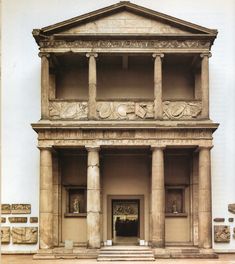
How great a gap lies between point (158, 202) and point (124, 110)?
419 cm

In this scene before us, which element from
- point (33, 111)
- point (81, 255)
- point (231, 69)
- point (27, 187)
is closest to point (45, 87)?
point (33, 111)

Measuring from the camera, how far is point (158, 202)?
22.0 metres

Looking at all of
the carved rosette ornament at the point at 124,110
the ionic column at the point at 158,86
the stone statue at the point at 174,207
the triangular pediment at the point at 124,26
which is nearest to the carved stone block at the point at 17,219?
the carved rosette ornament at the point at 124,110

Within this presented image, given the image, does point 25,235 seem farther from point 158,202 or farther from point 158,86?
point 158,86

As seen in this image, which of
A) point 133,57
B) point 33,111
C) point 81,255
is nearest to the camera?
point 81,255

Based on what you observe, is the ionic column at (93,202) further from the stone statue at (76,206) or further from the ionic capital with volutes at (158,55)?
the ionic capital with volutes at (158,55)

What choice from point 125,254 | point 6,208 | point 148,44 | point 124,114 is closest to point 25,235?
point 6,208

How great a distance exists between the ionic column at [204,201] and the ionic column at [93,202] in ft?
14.2

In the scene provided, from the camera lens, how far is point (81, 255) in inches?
846

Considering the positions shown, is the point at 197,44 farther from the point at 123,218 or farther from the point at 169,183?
the point at 123,218

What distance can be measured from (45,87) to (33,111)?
3.60m

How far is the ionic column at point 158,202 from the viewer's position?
21.8m

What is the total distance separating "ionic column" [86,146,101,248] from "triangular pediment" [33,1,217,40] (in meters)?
5.17

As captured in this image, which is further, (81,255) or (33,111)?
(33,111)
